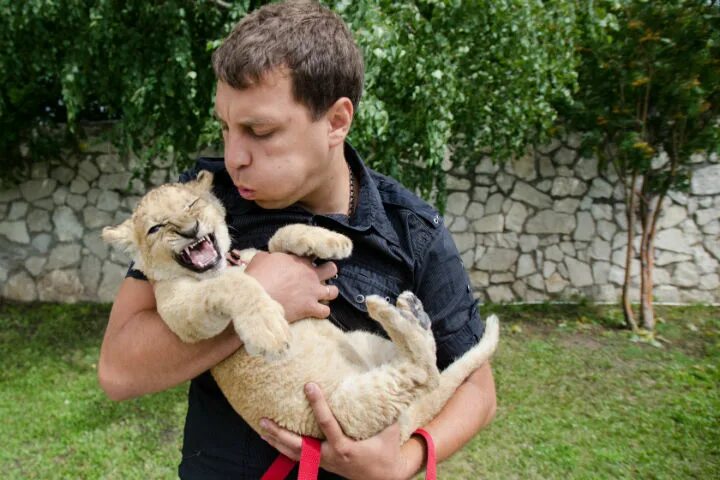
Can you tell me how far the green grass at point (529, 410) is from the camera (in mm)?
4844

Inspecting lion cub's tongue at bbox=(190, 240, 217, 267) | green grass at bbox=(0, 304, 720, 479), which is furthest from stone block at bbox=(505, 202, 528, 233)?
lion cub's tongue at bbox=(190, 240, 217, 267)

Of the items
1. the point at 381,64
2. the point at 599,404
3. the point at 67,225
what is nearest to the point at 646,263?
the point at 599,404

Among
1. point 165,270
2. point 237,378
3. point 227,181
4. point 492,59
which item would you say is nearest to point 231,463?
point 237,378

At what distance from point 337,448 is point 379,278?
569mm

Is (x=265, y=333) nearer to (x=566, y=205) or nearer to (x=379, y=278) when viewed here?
(x=379, y=278)

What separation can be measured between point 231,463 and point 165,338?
0.45 m

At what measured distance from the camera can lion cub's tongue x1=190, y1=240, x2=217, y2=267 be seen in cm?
181

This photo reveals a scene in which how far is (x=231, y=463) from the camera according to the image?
1675mm

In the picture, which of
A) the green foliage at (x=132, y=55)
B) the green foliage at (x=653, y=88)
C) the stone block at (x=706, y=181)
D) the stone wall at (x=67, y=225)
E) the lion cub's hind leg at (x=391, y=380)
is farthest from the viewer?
the stone wall at (x=67, y=225)

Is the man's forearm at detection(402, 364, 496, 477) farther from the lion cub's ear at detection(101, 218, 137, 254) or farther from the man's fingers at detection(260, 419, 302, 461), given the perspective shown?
the lion cub's ear at detection(101, 218, 137, 254)

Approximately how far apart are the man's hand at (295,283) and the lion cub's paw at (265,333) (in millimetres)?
90

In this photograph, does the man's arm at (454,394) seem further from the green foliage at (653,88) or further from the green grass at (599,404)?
the green foliage at (653,88)

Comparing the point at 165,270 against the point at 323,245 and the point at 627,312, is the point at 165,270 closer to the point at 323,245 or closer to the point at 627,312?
the point at 323,245

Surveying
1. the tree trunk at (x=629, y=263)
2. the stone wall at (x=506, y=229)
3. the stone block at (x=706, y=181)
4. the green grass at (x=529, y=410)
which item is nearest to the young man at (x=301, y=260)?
the green grass at (x=529, y=410)
